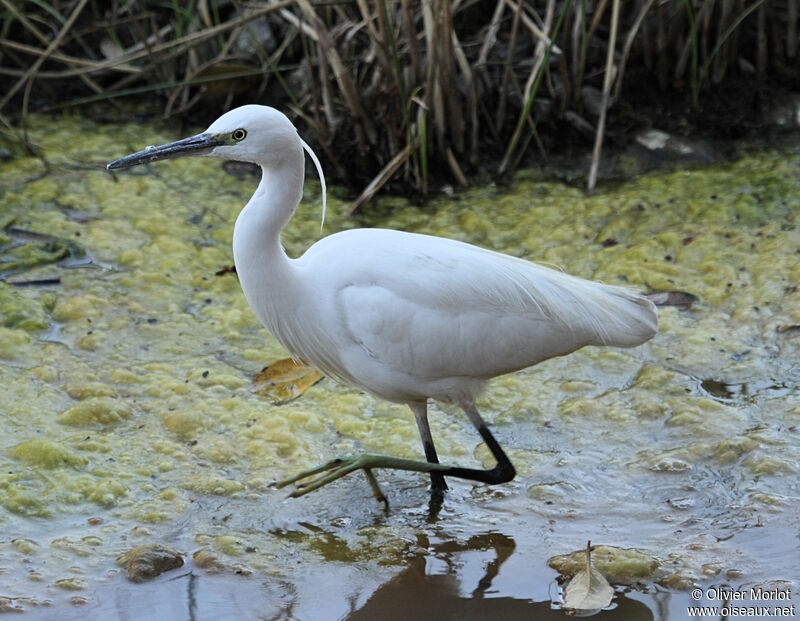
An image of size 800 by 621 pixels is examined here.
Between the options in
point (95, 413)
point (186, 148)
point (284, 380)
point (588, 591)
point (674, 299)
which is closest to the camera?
point (588, 591)

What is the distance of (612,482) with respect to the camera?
2721mm

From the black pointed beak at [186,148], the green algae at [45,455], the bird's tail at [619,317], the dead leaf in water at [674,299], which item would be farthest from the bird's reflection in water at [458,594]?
the dead leaf in water at [674,299]

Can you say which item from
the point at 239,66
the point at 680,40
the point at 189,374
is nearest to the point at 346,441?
the point at 189,374

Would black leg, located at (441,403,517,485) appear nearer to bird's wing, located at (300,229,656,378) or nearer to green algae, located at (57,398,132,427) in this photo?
bird's wing, located at (300,229,656,378)

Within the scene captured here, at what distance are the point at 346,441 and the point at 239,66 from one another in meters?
2.02

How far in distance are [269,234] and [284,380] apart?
0.82 meters

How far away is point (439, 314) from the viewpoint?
2504 millimetres

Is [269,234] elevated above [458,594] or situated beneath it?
elevated above

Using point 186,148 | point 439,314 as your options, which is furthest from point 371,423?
point 186,148

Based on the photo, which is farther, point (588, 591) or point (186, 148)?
point (186, 148)

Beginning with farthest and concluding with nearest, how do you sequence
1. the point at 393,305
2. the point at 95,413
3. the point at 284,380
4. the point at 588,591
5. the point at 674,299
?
the point at 674,299, the point at 284,380, the point at 95,413, the point at 393,305, the point at 588,591
